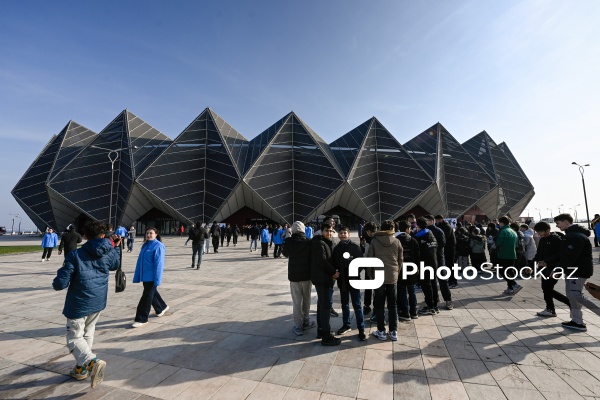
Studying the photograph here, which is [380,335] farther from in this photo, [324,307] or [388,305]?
[324,307]

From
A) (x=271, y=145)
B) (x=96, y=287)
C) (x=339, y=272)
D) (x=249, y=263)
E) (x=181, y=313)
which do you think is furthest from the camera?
(x=271, y=145)

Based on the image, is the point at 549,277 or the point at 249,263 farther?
the point at 249,263

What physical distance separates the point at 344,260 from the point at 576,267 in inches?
165

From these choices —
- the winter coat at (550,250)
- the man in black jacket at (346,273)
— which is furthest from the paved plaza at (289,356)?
the winter coat at (550,250)

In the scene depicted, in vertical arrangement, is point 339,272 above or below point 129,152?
below

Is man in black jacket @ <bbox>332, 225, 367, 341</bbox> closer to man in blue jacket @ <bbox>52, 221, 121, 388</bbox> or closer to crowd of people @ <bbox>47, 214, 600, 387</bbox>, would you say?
crowd of people @ <bbox>47, 214, 600, 387</bbox>

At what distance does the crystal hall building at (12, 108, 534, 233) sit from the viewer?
33531mm

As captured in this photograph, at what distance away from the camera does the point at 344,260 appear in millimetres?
4609

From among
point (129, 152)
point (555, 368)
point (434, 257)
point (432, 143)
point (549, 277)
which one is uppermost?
point (432, 143)

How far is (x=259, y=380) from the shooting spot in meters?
3.28

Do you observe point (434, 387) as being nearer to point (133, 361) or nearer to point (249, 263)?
point (133, 361)

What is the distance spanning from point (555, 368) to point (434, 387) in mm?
1818

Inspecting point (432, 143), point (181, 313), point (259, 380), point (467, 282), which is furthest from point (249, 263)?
point (432, 143)

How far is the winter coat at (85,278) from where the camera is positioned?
10.7 feet
